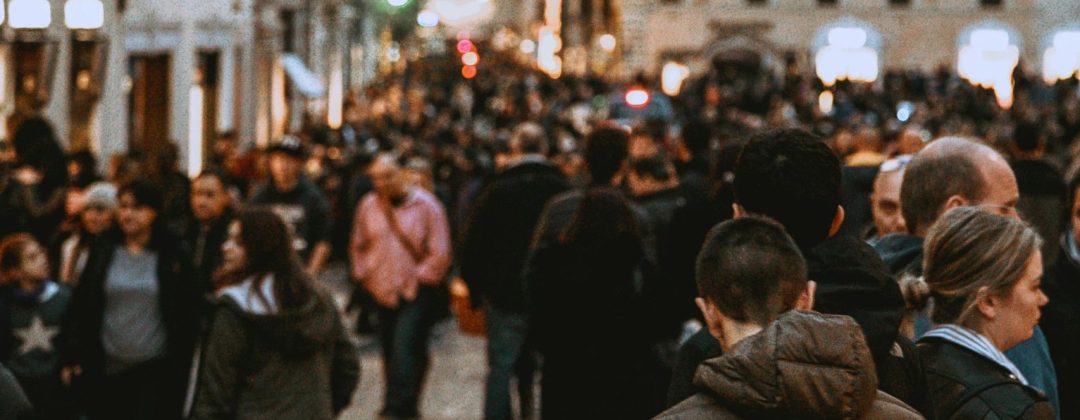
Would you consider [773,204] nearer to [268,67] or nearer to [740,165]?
[740,165]

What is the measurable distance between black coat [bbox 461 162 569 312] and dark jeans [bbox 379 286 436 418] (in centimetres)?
141

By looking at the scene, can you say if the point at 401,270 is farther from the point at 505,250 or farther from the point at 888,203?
the point at 888,203

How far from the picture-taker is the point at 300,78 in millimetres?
34219

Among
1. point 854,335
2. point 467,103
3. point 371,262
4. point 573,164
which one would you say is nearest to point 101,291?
point 371,262

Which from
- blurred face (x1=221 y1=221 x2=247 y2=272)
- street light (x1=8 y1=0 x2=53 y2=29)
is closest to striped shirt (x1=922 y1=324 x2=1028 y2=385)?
blurred face (x1=221 y1=221 x2=247 y2=272)

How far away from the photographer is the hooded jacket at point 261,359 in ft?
21.2

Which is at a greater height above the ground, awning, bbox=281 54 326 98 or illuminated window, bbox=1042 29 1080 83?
awning, bbox=281 54 326 98

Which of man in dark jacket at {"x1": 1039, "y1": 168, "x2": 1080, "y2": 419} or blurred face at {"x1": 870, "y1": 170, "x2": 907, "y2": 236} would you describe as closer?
man in dark jacket at {"x1": 1039, "y1": 168, "x2": 1080, "y2": 419}

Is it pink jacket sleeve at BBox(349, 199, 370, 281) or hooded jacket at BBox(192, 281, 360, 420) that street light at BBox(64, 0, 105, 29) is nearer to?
pink jacket sleeve at BBox(349, 199, 370, 281)

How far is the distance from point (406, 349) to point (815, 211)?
22.4 feet

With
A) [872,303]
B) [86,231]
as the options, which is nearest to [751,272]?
[872,303]

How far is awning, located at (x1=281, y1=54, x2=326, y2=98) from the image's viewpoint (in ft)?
111

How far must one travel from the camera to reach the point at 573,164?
16266mm

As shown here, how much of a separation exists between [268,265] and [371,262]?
4670 mm
